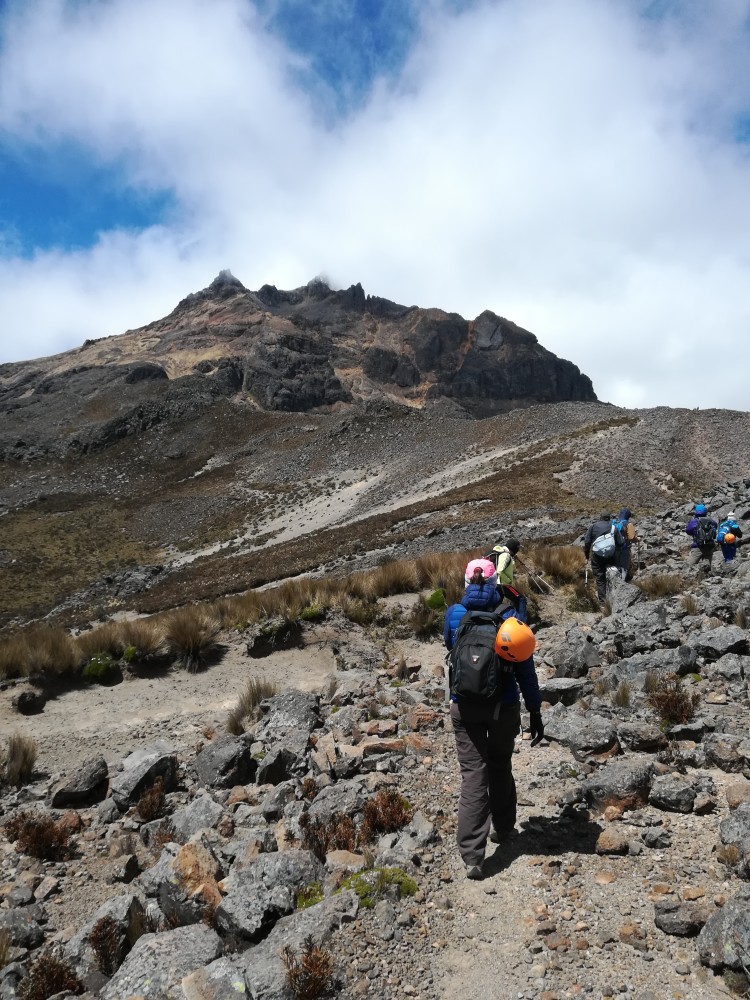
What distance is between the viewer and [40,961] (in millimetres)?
4465

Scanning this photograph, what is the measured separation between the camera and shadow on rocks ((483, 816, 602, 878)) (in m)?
4.82

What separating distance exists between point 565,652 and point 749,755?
12.6 ft

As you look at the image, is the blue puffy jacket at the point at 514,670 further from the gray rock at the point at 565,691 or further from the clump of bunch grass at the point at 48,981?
the clump of bunch grass at the point at 48,981

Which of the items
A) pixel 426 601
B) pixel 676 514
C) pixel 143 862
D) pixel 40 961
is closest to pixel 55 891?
pixel 143 862

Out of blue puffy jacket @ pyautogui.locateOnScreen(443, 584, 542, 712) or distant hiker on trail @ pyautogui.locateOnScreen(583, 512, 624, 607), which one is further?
distant hiker on trail @ pyautogui.locateOnScreen(583, 512, 624, 607)

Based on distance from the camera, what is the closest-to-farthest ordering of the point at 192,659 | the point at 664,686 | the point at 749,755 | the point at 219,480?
1. the point at 749,755
2. the point at 664,686
3. the point at 192,659
4. the point at 219,480

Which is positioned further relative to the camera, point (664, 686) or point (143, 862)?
point (664, 686)

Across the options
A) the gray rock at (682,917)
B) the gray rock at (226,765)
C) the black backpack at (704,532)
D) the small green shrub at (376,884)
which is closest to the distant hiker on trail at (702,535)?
the black backpack at (704,532)

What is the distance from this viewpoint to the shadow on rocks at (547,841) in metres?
4.82

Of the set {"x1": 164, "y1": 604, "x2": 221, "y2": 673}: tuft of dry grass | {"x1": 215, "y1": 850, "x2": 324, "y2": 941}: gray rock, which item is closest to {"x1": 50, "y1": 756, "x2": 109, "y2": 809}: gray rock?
{"x1": 215, "y1": 850, "x2": 324, "y2": 941}: gray rock

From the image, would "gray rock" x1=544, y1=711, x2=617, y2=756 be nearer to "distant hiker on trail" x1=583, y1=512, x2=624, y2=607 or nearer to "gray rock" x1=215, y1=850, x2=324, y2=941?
"gray rock" x1=215, y1=850, x2=324, y2=941

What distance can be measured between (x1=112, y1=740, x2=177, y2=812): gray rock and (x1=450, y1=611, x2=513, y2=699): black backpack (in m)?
4.41

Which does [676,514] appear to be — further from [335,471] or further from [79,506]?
[79,506]

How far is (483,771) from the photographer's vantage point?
16.5 feet
